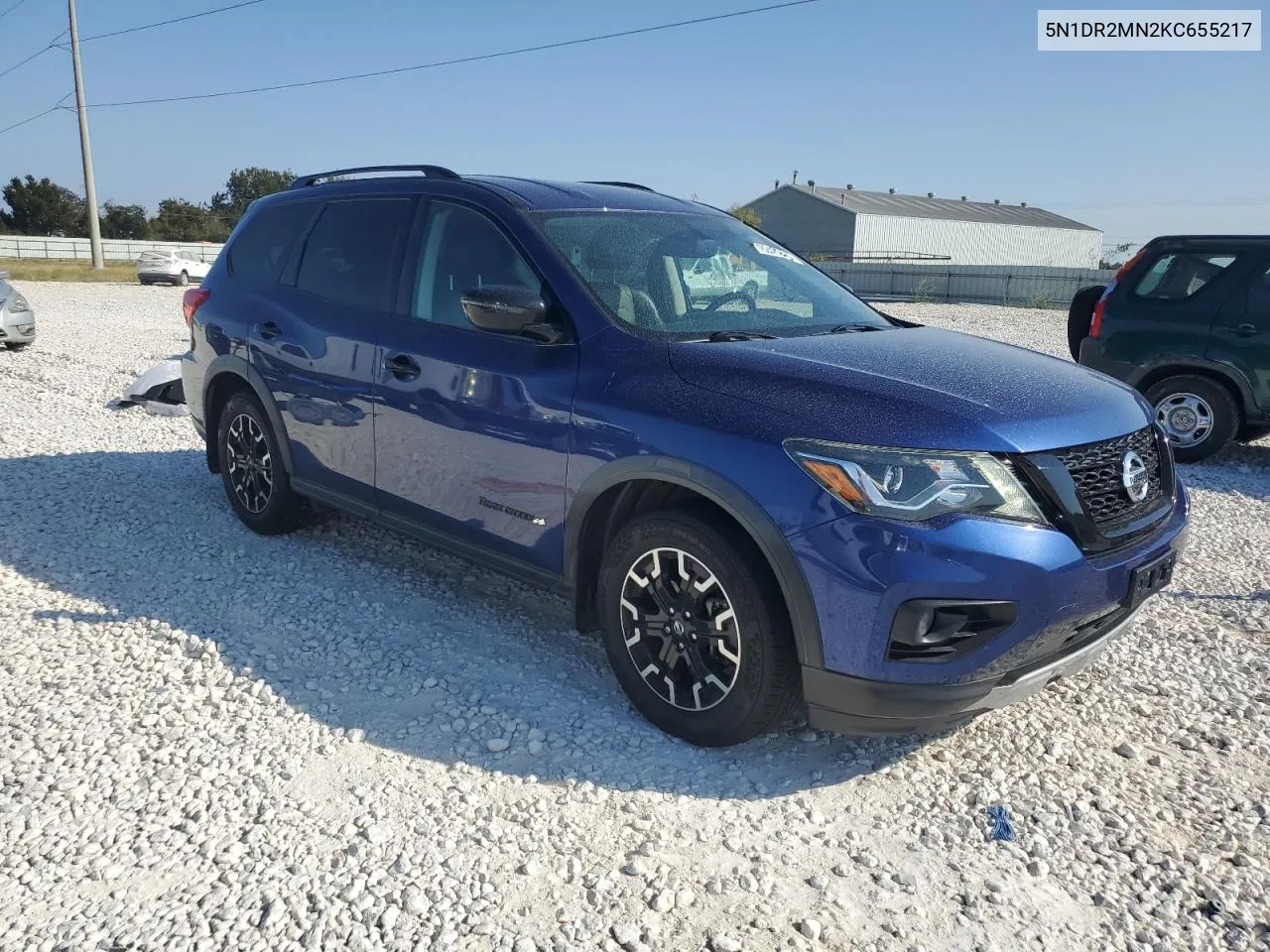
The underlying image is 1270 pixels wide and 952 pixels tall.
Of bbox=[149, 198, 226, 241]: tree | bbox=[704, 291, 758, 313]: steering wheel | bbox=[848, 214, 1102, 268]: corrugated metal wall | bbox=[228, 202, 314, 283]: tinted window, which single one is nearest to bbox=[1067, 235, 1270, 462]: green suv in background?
bbox=[704, 291, 758, 313]: steering wheel

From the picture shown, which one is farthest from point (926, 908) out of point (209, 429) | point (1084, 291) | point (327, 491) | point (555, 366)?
point (1084, 291)

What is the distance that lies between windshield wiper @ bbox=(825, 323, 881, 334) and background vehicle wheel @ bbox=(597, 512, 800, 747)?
1170 millimetres

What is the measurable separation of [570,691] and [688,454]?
121cm

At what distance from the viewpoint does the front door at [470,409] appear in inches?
144

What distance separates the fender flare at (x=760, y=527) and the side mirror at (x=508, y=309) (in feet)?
2.20

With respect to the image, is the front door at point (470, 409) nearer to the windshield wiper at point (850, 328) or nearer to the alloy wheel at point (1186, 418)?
the windshield wiper at point (850, 328)

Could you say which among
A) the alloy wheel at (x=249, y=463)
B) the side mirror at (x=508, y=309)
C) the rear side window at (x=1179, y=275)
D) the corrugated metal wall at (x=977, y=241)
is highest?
the corrugated metal wall at (x=977, y=241)

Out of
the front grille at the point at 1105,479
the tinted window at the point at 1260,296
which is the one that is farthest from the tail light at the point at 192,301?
A: the tinted window at the point at 1260,296

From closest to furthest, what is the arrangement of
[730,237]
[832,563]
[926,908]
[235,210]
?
[926,908] → [832,563] → [730,237] → [235,210]

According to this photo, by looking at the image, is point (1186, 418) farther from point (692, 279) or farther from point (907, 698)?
point (907, 698)

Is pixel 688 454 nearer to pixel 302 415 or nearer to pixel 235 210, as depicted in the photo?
pixel 302 415

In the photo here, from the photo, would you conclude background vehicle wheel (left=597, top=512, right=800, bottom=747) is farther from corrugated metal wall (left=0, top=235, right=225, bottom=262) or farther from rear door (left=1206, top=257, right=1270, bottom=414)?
corrugated metal wall (left=0, top=235, right=225, bottom=262)

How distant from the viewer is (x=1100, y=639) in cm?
317

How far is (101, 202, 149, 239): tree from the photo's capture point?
240ft
